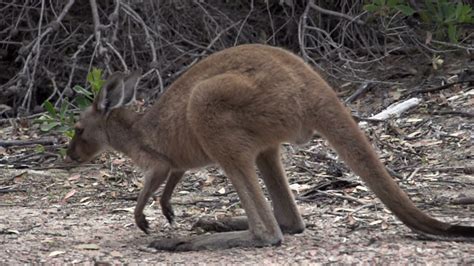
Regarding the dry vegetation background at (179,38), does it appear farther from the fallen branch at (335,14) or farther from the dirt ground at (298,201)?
the dirt ground at (298,201)

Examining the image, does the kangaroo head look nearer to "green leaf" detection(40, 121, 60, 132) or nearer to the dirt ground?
the dirt ground

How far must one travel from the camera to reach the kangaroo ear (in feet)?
16.9

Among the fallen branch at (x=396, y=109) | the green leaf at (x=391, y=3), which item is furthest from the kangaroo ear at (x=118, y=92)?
the green leaf at (x=391, y=3)

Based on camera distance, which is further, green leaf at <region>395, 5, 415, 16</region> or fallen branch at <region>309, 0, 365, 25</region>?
fallen branch at <region>309, 0, 365, 25</region>

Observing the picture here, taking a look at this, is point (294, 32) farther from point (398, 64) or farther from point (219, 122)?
point (219, 122)

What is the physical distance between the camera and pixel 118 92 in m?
5.20

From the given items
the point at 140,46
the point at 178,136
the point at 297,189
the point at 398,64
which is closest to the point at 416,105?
the point at 398,64

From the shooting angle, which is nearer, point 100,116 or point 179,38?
point 100,116

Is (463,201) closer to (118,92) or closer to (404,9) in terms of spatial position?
(118,92)

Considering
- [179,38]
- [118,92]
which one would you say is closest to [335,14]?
Result: [179,38]

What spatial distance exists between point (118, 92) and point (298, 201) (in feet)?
4.33

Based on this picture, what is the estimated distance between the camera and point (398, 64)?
28.8 ft

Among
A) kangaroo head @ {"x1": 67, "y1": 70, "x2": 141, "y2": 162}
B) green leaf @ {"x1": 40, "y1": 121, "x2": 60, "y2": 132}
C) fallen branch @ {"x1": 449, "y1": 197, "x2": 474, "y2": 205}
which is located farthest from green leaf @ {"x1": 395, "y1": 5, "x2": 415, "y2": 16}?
kangaroo head @ {"x1": 67, "y1": 70, "x2": 141, "y2": 162}

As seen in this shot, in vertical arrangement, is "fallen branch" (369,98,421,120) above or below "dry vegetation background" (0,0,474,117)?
below
